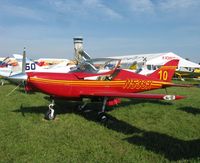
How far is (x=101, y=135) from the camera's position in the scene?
20.4 ft

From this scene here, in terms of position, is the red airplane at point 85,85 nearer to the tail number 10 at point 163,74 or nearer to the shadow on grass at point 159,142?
the shadow on grass at point 159,142

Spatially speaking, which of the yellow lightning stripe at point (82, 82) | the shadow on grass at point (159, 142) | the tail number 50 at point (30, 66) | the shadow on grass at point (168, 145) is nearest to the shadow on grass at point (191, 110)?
the yellow lightning stripe at point (82, 82)

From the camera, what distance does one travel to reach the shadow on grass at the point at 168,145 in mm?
4820

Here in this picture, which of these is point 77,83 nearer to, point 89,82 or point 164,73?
point 89,82

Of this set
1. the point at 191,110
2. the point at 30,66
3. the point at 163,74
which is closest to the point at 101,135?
the point at 191,110

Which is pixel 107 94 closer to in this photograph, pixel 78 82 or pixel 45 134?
pixel 78 82

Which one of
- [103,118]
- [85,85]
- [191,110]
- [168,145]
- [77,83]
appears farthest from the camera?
[191,110]

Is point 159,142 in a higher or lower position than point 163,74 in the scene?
lower

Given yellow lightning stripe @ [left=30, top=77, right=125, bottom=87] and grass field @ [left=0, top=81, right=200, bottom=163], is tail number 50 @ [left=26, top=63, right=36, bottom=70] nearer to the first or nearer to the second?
grass field @ [left=0, top=81, right=200, bottom=163]

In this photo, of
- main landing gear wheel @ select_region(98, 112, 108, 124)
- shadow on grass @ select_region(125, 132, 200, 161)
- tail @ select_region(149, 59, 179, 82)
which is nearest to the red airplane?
main landing gear wheel @ select_region(98, 112, 108, 124)

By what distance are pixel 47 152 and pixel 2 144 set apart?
110 centimetres

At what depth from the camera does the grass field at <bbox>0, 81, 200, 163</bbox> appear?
481 cm

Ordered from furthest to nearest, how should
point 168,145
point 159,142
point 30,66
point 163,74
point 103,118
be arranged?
1. point 30,66
2. point 163,74
3. point 103,118
4. point 159,142
5. point 168,145

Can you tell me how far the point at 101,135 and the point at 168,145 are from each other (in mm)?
1609
